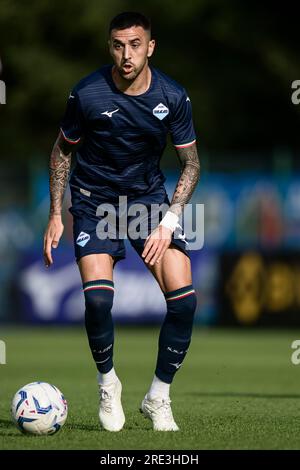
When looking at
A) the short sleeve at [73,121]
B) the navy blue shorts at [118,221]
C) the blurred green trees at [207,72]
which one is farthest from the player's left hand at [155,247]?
the blurred green trees at [207,72]

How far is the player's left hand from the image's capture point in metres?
7.01

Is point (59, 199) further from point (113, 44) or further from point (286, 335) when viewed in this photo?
point (286, 335)

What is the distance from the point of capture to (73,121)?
286 inches

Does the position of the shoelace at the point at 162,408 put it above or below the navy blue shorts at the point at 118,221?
below

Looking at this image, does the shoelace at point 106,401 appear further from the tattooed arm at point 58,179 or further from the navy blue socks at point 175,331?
the tattooed arm at point 58,179

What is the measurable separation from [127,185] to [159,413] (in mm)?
1408

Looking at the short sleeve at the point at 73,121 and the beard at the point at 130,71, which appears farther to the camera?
the short sleeve at the point at 73,121

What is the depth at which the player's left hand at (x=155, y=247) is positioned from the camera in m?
7.01

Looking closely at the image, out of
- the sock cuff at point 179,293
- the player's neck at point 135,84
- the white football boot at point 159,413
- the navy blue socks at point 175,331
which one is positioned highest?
the player's neck at point 135,84

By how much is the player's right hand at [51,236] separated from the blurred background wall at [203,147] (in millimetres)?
11038

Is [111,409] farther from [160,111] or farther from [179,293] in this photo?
[160,111]

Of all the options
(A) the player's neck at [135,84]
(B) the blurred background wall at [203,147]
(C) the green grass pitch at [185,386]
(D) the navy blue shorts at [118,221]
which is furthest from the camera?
(B) the blurred background wall at [203,147]

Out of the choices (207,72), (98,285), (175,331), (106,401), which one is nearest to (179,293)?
(175,331)

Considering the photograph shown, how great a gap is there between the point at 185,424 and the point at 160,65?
25.4 metres
